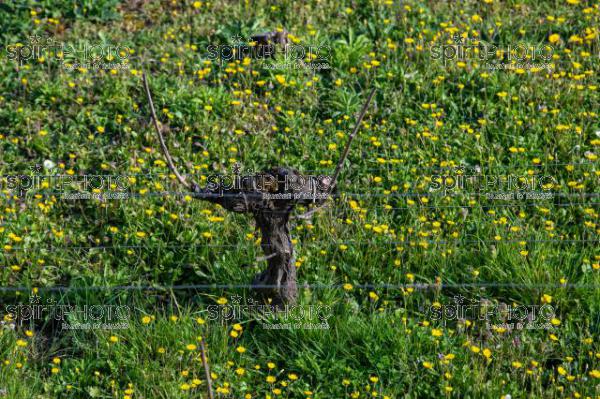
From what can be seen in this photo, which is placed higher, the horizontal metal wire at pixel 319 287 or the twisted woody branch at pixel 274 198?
the twisted woody branch at pixel 274 198

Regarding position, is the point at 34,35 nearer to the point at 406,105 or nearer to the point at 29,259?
the point at 29,259

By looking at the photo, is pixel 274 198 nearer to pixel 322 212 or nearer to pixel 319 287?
pixel 319 287

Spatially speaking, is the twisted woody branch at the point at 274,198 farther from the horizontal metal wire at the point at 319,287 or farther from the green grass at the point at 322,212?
the green grass at the point at 322,212

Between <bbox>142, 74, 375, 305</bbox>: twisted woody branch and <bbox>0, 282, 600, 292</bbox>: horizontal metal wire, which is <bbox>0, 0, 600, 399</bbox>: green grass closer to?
<bbox>0, 282, 600, 292</bbox>: horizontal metal wire

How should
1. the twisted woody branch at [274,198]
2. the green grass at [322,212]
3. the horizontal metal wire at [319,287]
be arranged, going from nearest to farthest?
the twisted woody branch at [274,198]
the green grass at [322,212]
the horizontal metal wire at [319,287]

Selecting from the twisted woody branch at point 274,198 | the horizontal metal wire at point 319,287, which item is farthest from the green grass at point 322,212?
the twisted woody branch at point 274,198

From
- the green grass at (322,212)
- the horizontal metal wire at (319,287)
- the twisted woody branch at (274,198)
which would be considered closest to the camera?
the twisted woody branch at (274,198)

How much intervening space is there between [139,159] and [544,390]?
339 centimetres

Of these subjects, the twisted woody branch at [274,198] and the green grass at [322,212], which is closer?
the twisted woody branch at [274,198]

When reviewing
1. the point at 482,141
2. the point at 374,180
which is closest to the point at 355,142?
the point at 374,180

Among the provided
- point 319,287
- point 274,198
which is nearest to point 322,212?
point 319,287

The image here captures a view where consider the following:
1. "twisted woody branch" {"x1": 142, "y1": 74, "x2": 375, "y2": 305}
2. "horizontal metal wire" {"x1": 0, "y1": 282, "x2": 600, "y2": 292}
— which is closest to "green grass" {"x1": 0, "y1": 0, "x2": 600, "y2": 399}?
"horizontal metal wire" {"x1": 0, "y1": 282, "x2": 600, "y2": 292}

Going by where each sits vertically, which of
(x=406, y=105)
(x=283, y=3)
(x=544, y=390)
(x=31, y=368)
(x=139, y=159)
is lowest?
(x=31, y=368)

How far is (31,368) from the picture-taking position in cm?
541
